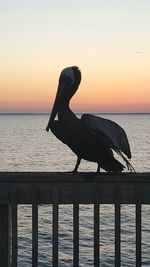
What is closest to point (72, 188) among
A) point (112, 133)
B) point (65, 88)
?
point (112, 133)

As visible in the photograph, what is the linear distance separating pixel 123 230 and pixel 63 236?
2662 millimetres

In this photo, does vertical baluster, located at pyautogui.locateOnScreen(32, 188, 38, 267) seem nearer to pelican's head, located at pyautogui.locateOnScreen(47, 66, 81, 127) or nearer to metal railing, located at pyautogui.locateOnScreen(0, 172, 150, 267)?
metal railing, located at pyautogui.locateOnScreen(0, 172, 150, 267)

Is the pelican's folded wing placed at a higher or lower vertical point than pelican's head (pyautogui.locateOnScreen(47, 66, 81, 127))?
lower

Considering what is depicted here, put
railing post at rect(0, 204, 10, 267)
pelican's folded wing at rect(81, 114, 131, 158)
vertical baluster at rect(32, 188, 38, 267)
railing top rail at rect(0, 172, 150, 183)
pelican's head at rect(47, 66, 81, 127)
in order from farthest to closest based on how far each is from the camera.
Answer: pelican's head at rect(47, 66, 81, 127)
pelican's folded wing at rect(81, 114, 131, 158)
railing post at rect(0, 204, 10, 267)
railing top rail at rect(0, 172, 150, 183)
vertical baluster at rect(32, 188, 38, 267)

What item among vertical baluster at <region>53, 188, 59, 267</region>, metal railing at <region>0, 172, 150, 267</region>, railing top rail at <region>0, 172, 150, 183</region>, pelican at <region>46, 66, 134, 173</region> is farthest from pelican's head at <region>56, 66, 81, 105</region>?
vertical baluster at <region>53, 188, 59, 267</region>

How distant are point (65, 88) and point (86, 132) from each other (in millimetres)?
686

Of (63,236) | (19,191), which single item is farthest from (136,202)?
(63,236)

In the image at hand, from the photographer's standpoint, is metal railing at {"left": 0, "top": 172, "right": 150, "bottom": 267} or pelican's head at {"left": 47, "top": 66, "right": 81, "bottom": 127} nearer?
metal railing at {"left": 0, "top": 172, "right": 150, "bottom": 267}

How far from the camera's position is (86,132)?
5668 millimetres

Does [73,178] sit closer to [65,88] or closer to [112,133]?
[112,133]

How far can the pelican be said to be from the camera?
18.1 feet

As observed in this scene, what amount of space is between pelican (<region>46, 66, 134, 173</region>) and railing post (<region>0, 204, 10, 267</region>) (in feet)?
3.24

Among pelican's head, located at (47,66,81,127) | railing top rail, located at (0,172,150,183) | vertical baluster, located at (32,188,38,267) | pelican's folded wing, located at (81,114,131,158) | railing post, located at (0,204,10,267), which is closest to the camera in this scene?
vertical baluster, located at (32,188,38,267)

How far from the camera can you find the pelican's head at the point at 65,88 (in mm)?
5992
